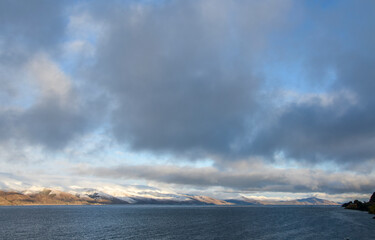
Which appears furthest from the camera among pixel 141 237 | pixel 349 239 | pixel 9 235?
pixel 9 235

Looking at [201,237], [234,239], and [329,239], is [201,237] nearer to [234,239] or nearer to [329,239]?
[234,239]

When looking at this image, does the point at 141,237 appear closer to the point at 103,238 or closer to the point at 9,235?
the point at 103,238

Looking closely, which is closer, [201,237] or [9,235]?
[201,237]

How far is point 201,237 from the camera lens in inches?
3789

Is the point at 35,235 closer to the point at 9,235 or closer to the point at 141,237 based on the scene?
the point at 9,235

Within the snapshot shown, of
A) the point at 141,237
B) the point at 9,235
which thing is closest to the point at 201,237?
the point at 141,237

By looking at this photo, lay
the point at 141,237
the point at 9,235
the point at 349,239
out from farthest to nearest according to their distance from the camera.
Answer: the point at 9,235 < the point at 141,237 < the point at 349,239

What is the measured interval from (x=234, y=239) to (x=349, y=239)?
3770 centimetres

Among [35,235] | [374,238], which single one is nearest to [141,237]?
[35,235]

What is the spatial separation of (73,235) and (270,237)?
236 feet

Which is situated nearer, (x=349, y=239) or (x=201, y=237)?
(x=349, y=239)

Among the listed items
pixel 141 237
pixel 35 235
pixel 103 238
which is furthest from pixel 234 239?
pixel 35 235

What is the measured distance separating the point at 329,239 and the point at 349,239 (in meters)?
Answer: 5.98

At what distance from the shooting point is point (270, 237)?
3792 inches
